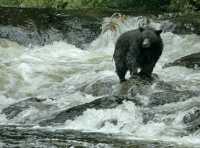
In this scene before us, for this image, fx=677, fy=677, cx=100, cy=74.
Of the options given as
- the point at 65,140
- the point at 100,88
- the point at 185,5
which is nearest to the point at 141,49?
the point at 100,88

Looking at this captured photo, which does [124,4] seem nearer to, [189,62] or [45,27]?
[45,27]

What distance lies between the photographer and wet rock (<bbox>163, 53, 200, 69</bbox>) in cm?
1576

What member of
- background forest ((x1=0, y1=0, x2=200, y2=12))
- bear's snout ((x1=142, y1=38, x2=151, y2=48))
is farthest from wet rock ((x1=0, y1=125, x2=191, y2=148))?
background forest ((x1=0, y1=0, x2=200, y2=12))

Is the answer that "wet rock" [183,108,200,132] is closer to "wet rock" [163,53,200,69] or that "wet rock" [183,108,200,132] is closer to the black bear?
the black bear

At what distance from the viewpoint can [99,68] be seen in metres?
16.3

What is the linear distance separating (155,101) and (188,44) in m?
7.28

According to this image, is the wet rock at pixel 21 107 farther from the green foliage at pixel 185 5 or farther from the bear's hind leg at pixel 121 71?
the green foliage at pixel 185 5

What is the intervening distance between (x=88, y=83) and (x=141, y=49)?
1.83 metres

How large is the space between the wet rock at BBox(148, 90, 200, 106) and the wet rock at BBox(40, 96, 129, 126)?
516 millimetres

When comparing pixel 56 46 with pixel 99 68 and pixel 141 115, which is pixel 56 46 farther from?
pixel 141 115

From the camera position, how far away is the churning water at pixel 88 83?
10.6 m

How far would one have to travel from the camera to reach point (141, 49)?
1284 centimetres

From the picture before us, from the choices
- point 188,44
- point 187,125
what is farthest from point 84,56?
point 187,125

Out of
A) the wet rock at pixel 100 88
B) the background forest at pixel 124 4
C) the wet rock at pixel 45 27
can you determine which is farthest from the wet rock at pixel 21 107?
the background forest at pixel 124 4
